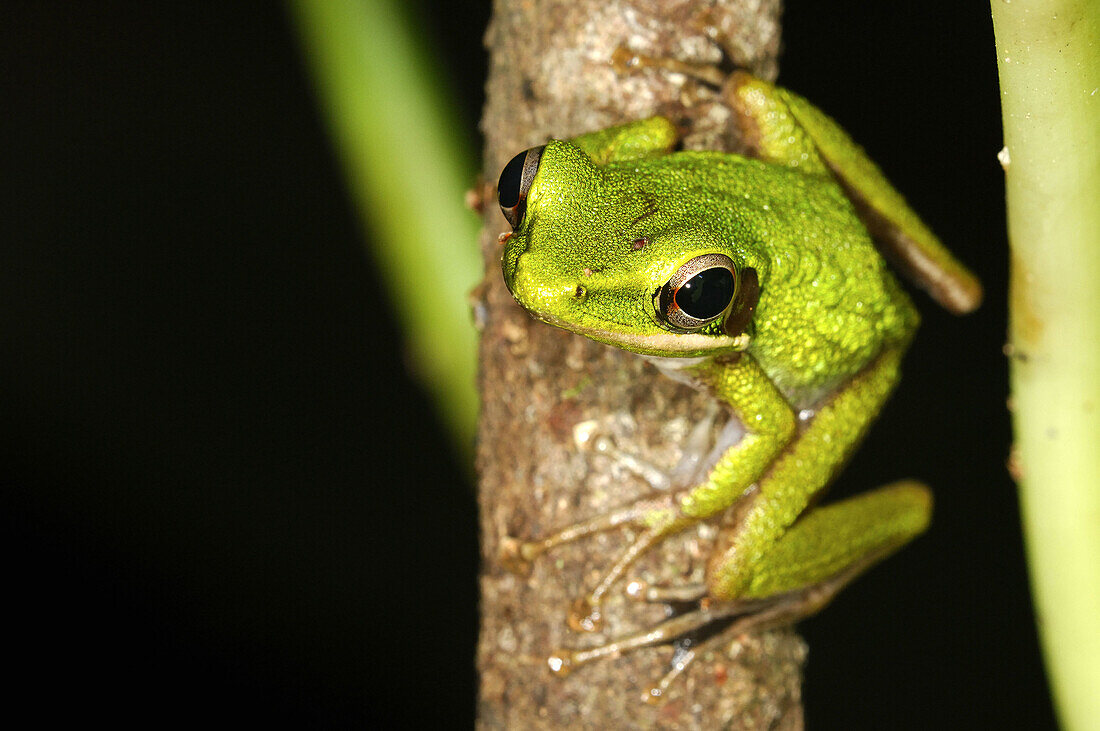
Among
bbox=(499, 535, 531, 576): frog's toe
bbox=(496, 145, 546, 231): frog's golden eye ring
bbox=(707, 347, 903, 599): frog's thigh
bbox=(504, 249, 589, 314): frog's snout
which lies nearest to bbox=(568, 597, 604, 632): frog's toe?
bbox=(499, 535, 531, 576): frog's toe

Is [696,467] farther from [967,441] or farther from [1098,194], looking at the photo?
[967,441]

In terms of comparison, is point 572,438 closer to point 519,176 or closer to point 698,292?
point 698,292

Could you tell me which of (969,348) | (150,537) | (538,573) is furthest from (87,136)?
(969,348)

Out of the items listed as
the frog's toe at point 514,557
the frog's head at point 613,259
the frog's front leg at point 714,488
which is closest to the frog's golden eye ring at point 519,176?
the frog's head at point 613,259

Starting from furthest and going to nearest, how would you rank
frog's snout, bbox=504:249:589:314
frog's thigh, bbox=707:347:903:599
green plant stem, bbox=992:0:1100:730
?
frog's thigh, bbox=707:347:903:599
frog's snout, bbox=504:249:589:314
green plant stem, bbox=992:0:1100:730

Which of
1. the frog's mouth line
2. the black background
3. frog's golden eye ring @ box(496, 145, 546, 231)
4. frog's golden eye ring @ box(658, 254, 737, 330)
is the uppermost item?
frog's golden eye ring @ box(496, 145, 546, 231)

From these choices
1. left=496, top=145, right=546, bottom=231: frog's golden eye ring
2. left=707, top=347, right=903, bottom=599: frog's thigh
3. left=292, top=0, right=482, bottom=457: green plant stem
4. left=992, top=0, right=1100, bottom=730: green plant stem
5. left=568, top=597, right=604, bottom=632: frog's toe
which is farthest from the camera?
left=292, top=0, right=482, bottom=457: green plant stem

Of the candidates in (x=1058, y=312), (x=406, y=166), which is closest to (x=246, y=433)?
(x=406, y=166)

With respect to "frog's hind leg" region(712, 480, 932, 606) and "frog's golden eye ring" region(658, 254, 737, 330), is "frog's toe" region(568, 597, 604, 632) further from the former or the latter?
"frog's golden eye ring" region(658, 254, 737, 330)
